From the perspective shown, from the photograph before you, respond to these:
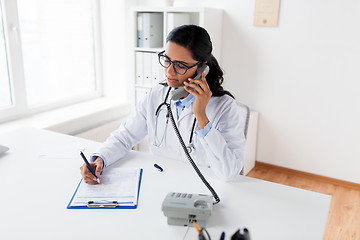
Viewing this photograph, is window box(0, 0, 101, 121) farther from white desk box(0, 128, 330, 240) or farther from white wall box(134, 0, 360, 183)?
white desk box(0, 128, 330, 240)

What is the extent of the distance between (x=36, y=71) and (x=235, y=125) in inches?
80.7

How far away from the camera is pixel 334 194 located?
8.72ft

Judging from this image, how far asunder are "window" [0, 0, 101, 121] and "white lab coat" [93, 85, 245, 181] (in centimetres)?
144

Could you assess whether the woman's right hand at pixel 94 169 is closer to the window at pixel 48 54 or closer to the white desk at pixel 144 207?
the white desk at pixel 144 207

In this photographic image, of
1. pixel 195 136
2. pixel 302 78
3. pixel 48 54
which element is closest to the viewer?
pixel 195 136

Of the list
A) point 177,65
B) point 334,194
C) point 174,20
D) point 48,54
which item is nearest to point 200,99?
point 177,65

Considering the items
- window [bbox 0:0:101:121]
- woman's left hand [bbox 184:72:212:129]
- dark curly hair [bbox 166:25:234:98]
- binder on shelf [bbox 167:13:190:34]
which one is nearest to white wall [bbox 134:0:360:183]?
binder on shelf [bbox 167:13:190:34]

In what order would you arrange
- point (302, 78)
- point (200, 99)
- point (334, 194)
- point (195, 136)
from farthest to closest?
1. point (302, 78)
2. point (334, 194)
3. point (195, 136)
4. point (200, 99)

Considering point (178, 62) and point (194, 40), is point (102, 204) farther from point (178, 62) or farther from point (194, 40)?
point (194, 40)

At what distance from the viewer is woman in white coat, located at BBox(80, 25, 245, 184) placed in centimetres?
129

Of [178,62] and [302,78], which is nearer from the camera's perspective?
[178,62]

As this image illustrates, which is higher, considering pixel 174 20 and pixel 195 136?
pixel 174 20

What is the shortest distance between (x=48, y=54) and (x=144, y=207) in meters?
2.24

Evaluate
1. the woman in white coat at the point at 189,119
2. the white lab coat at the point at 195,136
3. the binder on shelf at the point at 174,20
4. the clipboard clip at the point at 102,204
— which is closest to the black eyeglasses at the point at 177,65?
the woman in white coat at the point at 189,119
